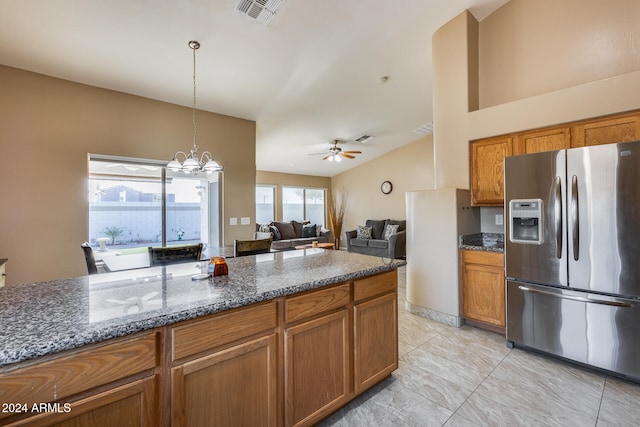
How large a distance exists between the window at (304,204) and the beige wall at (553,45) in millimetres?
6143

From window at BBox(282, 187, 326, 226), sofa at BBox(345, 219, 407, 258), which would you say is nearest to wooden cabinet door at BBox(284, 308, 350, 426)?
sofa at BBox(345, 219, 407, 258)

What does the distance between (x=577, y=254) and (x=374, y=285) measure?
66.7 inches

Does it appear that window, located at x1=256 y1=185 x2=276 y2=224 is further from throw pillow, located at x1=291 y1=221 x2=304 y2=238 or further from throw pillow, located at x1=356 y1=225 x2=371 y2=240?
throw pillow, located at x1=356 y1=225 x2=371 y2=240

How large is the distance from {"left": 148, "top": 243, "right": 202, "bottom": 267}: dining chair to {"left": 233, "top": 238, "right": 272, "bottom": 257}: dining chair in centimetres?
38

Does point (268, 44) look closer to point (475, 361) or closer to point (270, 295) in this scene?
point (270, 295)

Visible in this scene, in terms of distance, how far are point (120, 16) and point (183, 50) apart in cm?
57

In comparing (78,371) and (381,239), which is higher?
(78,371)

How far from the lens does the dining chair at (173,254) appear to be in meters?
2.19

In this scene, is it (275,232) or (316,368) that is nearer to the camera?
(316,368)

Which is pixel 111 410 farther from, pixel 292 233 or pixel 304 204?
pixel 304 204

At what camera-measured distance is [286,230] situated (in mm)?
7820

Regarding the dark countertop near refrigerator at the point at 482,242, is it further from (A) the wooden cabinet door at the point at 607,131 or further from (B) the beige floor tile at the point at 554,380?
(A) the wooden cabinet door at the point at 607,131

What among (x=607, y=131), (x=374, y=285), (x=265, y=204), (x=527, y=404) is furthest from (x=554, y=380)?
(x=265, y=204)

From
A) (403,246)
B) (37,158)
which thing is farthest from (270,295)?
(403,246)
